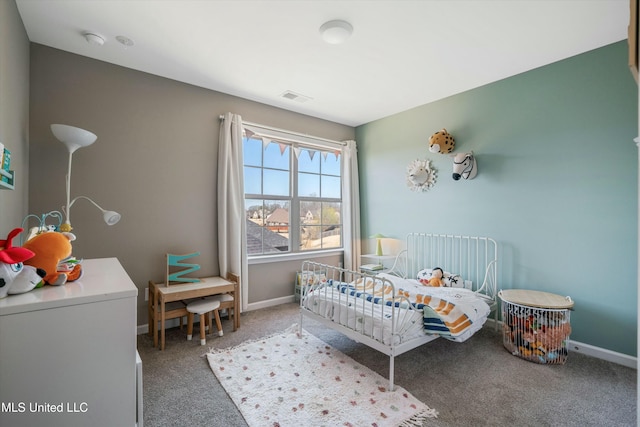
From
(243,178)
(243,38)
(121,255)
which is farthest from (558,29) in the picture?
(121,255)

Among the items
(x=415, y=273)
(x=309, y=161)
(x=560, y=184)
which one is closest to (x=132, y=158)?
(x=309, y=161)

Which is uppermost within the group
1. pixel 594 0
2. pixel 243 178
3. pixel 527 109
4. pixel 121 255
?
pixel 594 0

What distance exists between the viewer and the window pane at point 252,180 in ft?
12.0

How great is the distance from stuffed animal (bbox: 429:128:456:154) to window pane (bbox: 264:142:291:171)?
72.7 inches

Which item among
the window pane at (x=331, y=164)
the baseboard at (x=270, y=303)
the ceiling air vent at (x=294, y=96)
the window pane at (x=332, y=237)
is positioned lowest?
the baseboard at (x=270, y=303)

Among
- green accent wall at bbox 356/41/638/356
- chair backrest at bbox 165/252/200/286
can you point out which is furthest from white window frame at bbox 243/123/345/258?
green accent wall at bbox 356/41/638/356

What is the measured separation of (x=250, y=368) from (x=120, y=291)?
1492 millimetres

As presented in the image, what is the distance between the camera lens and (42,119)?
95.7 inches

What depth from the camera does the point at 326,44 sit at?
238cm

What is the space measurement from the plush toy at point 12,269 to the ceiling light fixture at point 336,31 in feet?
7.02

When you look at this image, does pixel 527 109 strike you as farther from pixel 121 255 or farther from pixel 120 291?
pixel 121 255

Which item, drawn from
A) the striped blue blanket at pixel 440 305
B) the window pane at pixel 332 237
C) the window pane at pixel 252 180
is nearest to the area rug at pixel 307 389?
the striped blue blanket at pixel 440 305

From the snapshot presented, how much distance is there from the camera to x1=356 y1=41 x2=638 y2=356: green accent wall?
2.36 meters

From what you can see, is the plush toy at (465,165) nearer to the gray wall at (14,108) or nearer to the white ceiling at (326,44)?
the white ceiling at (326,44)
